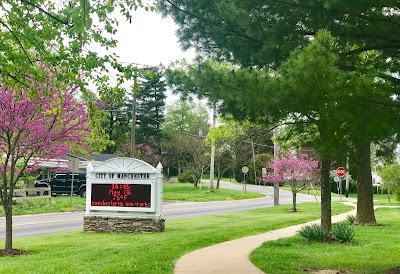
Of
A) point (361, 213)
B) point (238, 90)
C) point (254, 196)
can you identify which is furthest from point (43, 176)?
point (238, 90)

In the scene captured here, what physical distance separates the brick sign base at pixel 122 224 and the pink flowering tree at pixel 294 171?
12.9 metres

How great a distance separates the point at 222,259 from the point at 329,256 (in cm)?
228

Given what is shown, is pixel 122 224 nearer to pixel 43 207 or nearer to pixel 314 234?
pixel 314 234

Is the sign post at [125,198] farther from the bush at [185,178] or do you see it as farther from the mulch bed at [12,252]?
the bush at [185,178]

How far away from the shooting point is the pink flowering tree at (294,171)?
27734 mm

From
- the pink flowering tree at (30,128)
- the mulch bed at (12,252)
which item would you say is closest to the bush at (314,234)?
the pink flowering tree at (30,128)

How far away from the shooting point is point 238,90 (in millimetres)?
7613

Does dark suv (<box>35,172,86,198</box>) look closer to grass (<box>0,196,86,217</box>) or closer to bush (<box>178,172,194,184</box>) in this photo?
grass (<box>0,196,86,217</box>)

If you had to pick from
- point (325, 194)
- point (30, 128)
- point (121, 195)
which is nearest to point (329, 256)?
point (325, 194)

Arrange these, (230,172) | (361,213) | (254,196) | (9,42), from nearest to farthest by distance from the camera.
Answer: (9,42), (361,213), (254,196), (230,172)

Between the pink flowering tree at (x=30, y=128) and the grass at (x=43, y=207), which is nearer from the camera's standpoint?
the pink flowering tree at (x=30, y=128)

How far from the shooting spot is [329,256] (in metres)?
10.2

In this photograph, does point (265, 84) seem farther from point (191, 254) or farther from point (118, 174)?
point (118, 174)

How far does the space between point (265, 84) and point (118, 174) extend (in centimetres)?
1074
